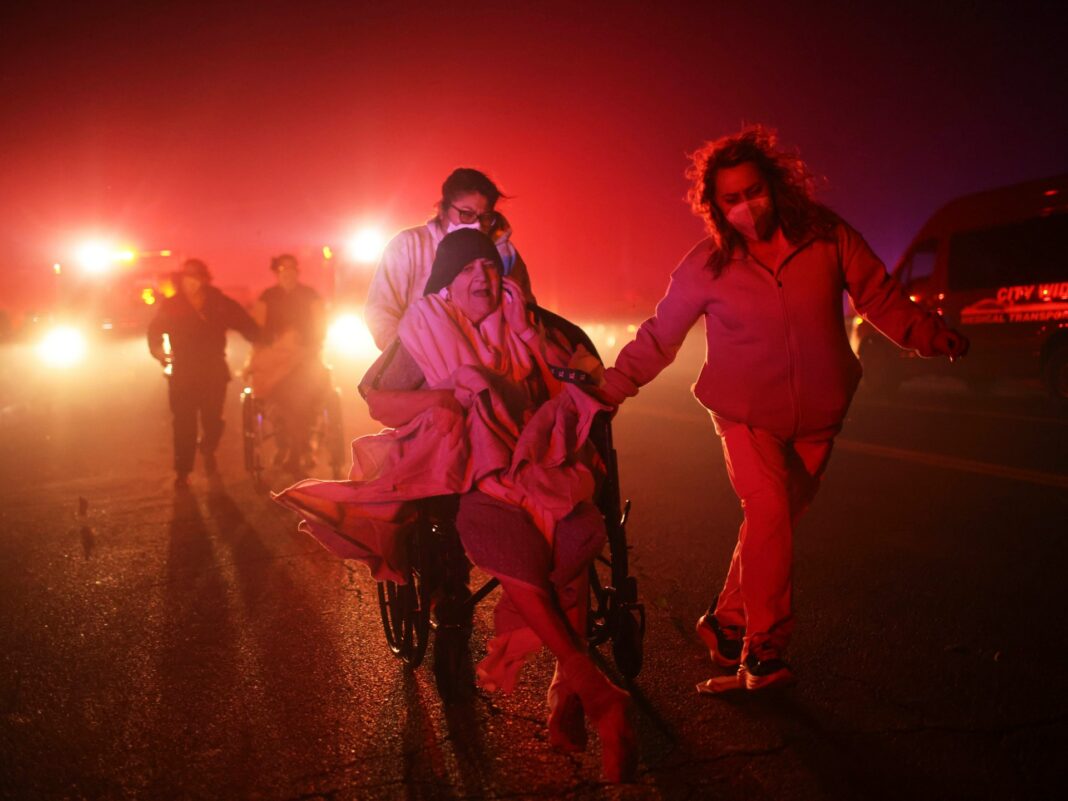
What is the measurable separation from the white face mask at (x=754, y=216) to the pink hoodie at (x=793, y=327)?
11 centimetres

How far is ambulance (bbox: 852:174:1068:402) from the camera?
12.5 metres

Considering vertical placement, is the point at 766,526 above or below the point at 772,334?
below

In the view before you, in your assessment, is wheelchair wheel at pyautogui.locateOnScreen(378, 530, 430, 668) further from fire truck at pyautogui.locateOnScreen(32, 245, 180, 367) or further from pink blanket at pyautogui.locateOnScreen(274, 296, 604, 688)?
fire truck at pyautogui.locateOnScreen(32, 245, 180, 367)

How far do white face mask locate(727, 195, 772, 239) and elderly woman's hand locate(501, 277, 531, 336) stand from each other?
2.86 ft

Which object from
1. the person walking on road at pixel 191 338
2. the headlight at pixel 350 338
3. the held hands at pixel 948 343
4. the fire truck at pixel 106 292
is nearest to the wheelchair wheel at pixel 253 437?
the person walking on road at pixel 191 338

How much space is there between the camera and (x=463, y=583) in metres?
3.75

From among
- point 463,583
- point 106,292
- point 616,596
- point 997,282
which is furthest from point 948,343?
point 106,292

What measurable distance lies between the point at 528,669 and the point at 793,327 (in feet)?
5.98

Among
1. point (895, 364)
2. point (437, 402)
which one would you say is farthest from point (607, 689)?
point (895, 364)

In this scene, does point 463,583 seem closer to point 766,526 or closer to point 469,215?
point 766,526

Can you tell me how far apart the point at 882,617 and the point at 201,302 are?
6488 millimetres

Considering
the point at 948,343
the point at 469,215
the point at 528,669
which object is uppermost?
the point at 469,215

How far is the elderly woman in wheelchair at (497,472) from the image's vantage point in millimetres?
3174

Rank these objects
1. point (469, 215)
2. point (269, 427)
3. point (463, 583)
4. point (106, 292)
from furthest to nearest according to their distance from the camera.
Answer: point (106, 292), point (269, 427), point (469, 215), point (463, 583)
